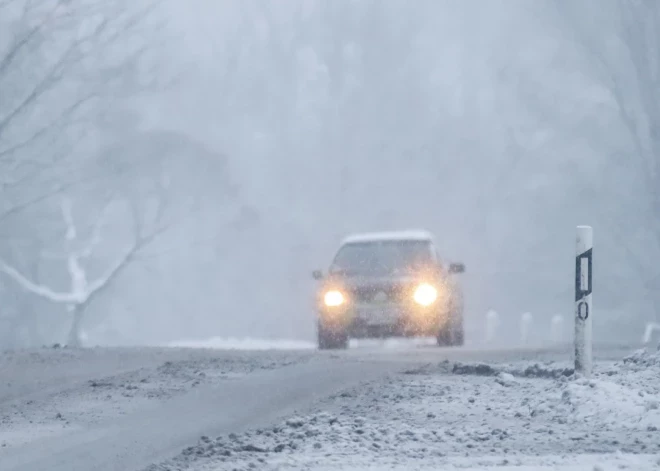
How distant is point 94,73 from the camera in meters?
26.9

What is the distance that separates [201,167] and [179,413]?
31917 millimetres

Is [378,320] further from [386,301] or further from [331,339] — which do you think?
[331,339]

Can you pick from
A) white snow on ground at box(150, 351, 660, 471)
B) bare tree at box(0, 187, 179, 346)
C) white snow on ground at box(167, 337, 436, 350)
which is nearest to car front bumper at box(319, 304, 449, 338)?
white snow on ground at box(167, 337, 436, 350)

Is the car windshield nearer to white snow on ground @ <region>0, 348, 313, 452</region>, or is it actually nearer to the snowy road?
the snowy road

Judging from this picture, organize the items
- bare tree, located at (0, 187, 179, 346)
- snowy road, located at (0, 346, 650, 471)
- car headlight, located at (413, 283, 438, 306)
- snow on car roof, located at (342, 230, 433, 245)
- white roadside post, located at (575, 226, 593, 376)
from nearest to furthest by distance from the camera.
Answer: snowy road, located at (0, 346, 650, 471)
white roadside post, located at (575, 226, 593, 376)
car headlight, located at (413, 283, 438, 306)
snow on car roof, located at (342, 230, 433, 245)
bare tree, located at (0, 187, 179, 346)

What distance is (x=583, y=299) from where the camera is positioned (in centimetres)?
854

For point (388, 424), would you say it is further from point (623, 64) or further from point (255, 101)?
point (255, 101)

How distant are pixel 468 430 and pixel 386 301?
8.66m

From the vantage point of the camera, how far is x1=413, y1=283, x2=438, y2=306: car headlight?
15469 millimetres

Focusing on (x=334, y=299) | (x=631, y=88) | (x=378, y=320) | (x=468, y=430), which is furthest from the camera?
(x=631, y=88)

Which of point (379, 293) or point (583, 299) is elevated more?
point (379, 293)

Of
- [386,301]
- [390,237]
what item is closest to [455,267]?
[390,237]

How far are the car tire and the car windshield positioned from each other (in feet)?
2.98

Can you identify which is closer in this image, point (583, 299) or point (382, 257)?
point (583, 299)
